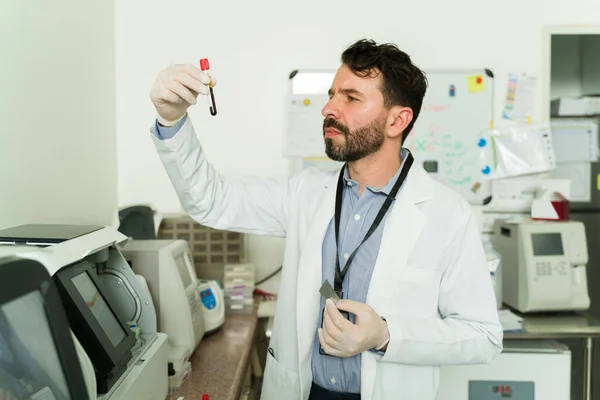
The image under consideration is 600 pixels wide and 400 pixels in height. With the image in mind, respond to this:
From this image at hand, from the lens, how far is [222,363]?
5.51 ft

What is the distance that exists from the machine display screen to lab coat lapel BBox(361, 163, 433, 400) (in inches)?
47.4

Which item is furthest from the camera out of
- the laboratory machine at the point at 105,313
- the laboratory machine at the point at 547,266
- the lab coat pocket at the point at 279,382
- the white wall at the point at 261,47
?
the white wall at the point at 261,47

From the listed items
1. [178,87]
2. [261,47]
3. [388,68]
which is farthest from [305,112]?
[178,87]

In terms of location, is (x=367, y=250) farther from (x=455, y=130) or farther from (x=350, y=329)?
(x=455, y=130)

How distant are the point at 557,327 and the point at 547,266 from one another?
11.6 inches

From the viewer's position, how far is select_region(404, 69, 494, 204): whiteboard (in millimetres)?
2723

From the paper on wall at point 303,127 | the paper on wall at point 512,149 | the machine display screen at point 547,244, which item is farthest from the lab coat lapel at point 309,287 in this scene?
the paper on wall at point 512,149

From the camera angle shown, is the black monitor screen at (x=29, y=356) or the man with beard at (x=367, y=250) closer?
the black monitor screen at (x=29, y=356)

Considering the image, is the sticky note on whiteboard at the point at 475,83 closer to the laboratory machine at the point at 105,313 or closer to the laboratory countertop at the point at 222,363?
the laboratory countertop at the point at 222,363

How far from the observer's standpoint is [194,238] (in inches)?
98.2

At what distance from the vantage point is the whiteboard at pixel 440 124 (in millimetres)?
2699

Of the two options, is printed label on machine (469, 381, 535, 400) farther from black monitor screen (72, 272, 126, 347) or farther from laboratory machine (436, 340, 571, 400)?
black monitor screen (72, 272, 126, 347)

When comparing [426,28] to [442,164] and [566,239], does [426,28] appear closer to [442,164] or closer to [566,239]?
[442,164]

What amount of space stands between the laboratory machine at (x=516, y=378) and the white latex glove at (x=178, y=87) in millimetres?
1667
